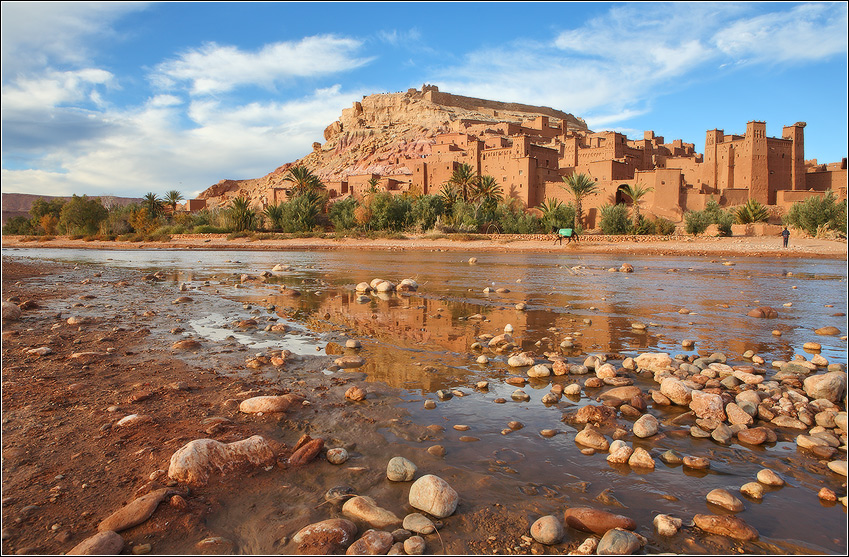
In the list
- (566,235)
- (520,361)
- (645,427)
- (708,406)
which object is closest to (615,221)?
(566,235)

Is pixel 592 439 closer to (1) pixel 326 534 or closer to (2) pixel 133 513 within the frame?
(1) pixel 326 534

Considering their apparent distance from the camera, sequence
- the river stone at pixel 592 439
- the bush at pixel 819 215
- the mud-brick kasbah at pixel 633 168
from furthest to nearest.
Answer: the mud-brick kasbah at pixel 633 168 → the bush at pixel 819 215 → the river stone at pixel 592 439

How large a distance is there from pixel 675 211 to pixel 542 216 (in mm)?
11039

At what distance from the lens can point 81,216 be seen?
61.5 metres

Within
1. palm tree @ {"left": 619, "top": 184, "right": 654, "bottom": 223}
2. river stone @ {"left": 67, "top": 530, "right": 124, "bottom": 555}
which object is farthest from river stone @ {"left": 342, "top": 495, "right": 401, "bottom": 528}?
palm tree @ {"left": 619, "top": 184, "right": 654, "bottom": 223}

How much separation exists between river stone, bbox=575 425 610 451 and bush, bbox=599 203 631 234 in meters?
39.1

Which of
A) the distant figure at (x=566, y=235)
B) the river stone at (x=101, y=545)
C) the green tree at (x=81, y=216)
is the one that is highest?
the green tree at (x=81, y=216)

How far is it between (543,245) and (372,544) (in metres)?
36.6

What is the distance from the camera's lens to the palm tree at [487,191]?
51.3 m

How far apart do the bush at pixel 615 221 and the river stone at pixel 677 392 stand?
125ft

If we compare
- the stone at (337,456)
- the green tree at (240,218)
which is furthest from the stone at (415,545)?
the green tree at (240,218)

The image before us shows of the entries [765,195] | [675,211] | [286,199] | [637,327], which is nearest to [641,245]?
[675,211]

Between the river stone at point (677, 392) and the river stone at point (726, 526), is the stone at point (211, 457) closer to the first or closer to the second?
the river stone at point (726, 526)

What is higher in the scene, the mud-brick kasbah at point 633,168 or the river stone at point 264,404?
the mud-brick kasbah at point 633,168
